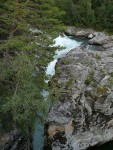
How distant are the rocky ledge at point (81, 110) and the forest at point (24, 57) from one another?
2544 mm

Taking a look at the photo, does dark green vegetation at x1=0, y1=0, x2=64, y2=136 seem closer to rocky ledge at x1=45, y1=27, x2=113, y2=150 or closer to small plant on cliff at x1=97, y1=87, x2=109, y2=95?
rocky ledge at x1=45, y1=27, x2=113, y2=150

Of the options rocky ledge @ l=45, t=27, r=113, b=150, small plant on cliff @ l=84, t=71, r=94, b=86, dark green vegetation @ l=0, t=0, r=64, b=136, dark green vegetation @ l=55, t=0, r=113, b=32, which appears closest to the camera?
dark green vegetation @ l=0, t=0, r=64, b=136

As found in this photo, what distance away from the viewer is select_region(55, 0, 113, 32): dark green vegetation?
53.7m

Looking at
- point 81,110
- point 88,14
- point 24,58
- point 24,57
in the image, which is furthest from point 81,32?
point 24,58

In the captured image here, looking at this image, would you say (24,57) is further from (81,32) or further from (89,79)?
(81,32)

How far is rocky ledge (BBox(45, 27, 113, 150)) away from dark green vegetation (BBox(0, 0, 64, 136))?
101 inches

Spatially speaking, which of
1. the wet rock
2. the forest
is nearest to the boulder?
the forest

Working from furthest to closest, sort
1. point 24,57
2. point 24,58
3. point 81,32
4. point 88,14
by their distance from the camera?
point 88,14
point 81,32
point 24,57
point 24,58

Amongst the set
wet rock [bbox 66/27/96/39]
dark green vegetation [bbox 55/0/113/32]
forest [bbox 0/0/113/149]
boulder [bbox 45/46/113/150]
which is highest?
forest [bbox 0/0/113/149]

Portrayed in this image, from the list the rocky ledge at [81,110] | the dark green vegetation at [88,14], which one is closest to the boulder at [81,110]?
the rocky ledge at [81,110]

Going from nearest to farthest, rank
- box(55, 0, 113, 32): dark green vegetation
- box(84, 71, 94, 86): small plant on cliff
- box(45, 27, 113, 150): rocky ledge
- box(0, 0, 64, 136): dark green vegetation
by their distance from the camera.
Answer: box(0, 0, 64, 136): dark green vegetation, box(45, 27, 113, 150): rocky ledge, box(84, 71, 94, 86): small plant on cliff, box(55, 0, 113, 32): dark green vegetation

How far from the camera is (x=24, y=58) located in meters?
20.1

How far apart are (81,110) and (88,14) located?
32.0 meters

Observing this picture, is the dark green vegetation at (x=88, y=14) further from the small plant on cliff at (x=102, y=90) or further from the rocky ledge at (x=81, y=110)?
the small plant on cliff at (x=102, y=90)
